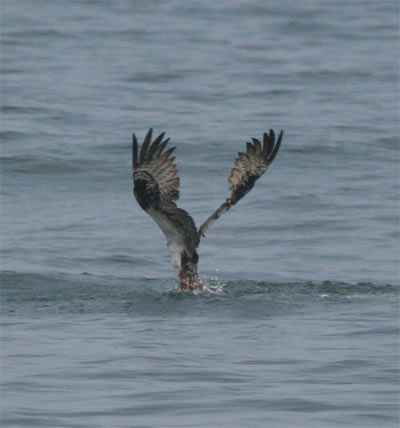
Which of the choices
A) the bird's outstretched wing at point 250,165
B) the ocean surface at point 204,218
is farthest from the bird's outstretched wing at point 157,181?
the ocean surface at point 204,218

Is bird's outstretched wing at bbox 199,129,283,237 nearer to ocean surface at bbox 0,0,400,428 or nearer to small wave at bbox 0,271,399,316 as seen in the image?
small wave at bbox 0,271,399,316

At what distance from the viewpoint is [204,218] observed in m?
15.0

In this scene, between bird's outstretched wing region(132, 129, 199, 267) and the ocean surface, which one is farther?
bird's outstretched wing region(132, 129, 199, 267)

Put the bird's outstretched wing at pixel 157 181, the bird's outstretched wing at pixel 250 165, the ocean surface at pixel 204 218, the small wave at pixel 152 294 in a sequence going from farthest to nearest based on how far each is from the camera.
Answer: the small wave at pixel 152 294 < the bird's outstretched wing at pixel 250 165 < the bird's outstretched wing at pixel 157 181 < the ocean surface at pixel 204 218

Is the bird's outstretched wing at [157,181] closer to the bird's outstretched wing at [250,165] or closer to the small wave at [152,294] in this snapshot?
the bird's outstretched wing at [250,165]

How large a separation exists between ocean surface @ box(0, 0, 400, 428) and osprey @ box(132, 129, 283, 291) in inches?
17.3

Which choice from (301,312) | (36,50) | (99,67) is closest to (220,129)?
(99,67)

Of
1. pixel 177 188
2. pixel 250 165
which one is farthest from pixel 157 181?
pixel 250 165

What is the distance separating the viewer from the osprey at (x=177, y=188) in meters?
9.84

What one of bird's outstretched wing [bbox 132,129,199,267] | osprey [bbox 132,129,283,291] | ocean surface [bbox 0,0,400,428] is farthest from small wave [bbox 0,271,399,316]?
bird's outstretched wing [bbox 132,129,199,267]

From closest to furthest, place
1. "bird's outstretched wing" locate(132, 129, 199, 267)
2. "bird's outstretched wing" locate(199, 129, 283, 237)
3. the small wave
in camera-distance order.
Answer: "bird's outstretched wing" locate(132, 129, 199, 267) < "bird's outstretched wing" locate(199, 129, 283, 237) < the small wave

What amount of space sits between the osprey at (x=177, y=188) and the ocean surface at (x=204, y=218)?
0.44 metres

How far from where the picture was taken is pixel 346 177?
17.5m

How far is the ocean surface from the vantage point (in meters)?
8.37
